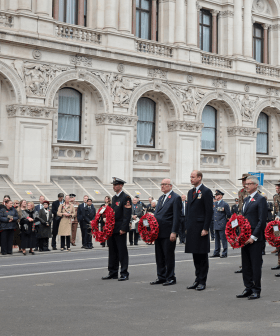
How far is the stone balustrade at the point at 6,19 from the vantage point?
1008 inches

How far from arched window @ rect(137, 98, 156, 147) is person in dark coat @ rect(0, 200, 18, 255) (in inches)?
515

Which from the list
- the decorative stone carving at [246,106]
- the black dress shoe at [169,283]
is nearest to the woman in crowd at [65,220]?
the black dress shoe at [169,283]

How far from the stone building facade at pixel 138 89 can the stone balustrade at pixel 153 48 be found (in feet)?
0.24

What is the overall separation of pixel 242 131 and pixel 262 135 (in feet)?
11.3

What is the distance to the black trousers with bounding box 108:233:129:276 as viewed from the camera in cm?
1203

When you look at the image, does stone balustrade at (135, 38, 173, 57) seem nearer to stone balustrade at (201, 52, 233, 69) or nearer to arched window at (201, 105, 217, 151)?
stone balustrade at (201, 52, 233, 69)

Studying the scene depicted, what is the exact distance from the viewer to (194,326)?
7.71 m

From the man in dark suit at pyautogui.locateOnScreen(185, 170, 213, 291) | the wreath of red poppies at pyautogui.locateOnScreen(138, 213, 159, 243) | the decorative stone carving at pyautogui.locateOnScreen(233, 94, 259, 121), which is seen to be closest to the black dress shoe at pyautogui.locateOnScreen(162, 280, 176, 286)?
the man in dark suit at pyautogui.locateOnScreen(185, 170, 213, 291)

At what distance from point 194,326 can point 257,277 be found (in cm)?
252

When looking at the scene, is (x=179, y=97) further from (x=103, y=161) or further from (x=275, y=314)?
(x=275, y=314)

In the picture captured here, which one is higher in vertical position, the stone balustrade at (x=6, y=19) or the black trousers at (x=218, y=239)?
the stone balustrade at (x=6, y=19)

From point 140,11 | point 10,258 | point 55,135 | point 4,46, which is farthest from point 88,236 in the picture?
point 140,11

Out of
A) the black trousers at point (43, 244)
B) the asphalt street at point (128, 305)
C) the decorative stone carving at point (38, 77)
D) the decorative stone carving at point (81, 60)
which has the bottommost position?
the asphalt street at point (128, 305)

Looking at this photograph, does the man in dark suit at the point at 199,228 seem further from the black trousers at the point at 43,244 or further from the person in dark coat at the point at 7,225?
the black trousers at the point at 43,244
